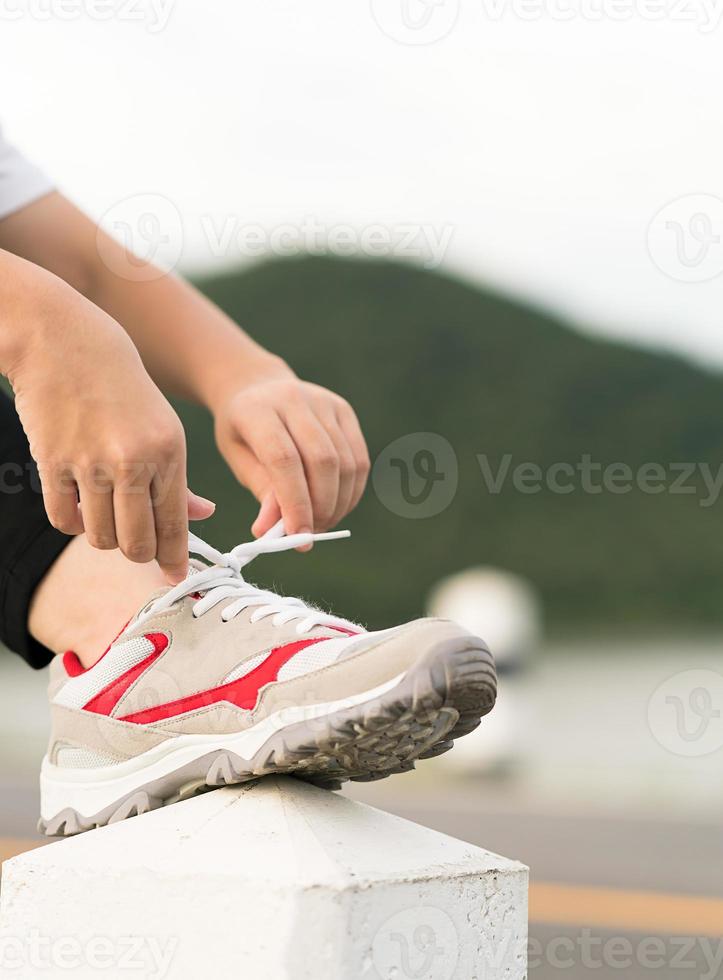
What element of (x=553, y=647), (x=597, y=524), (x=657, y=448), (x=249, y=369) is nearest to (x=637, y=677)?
(x=553, y=647)

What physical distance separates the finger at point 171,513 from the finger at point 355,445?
0.28 metres

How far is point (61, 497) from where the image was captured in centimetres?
86

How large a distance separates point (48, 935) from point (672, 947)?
99 centimetres

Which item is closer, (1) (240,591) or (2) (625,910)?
(1) (240,591)

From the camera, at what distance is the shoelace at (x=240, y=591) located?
104 centimetres

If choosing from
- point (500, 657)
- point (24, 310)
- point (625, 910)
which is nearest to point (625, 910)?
point (625, 910)

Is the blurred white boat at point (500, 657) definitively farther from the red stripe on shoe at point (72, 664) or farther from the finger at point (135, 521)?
the finger at point (135, 521)

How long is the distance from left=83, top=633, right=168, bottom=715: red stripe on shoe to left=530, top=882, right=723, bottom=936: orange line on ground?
1031 mm

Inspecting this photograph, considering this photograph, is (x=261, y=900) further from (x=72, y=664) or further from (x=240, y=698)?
(x=72, y=664)

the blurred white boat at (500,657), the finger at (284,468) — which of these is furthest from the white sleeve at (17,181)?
the blurred white boat at (500,657)

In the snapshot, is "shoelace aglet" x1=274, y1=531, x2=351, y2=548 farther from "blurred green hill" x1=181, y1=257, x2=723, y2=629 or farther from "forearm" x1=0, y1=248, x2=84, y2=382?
"blurred green hill" x1=181, y1=257, x2=723, y2=629

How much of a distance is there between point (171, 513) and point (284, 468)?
26 centimetres

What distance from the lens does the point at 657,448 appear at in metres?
20.1

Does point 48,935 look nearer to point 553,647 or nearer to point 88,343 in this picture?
point 88,343
